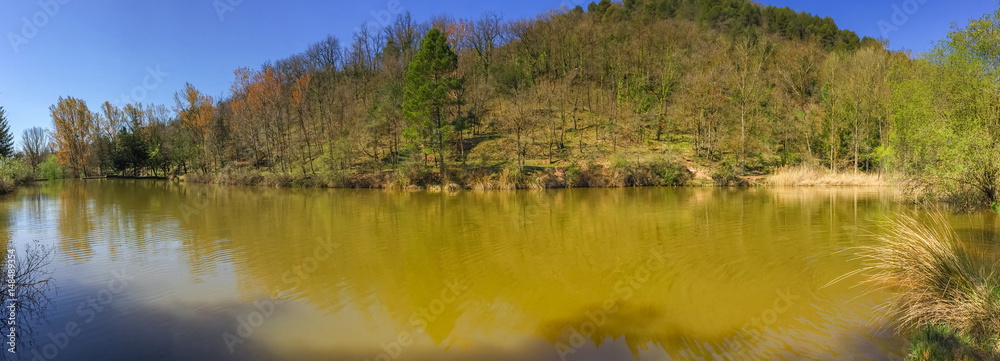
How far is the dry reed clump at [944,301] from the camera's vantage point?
438cm

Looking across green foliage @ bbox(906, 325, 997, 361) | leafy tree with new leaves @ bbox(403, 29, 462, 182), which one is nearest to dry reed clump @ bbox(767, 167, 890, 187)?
leafy tree with new leaves @ bbox(403, 29, 462, 182)

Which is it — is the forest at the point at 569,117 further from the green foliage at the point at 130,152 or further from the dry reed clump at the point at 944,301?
the dry reed clump at the point at 944,301

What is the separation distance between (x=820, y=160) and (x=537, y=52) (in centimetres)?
3620

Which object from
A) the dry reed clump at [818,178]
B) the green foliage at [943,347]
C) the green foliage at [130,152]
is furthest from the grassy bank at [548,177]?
the green foliage at [130,152]

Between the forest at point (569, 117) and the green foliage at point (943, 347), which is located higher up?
the forest at point (569, 117)

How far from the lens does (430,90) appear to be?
3356 centimetres

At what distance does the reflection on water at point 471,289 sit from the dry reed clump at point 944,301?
489 millimetres

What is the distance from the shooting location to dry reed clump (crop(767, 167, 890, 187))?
1183 inches

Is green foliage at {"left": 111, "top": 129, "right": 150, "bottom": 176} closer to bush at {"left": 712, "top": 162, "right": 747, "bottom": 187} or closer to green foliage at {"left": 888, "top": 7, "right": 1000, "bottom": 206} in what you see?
bush at {"left": 712, "top": 162, "right": 747, "bottom": 187}

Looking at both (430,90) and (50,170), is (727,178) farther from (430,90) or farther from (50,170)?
(50,170)

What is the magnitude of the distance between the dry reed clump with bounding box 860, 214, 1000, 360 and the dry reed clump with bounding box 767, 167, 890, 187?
29635 mm

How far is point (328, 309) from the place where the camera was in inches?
273

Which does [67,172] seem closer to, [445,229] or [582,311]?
[445,229]

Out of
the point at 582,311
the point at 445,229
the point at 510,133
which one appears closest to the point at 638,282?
the point at 582,311
